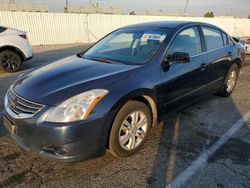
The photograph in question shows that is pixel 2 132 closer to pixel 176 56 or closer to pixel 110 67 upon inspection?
pixel 110 67

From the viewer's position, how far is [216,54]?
4.26 metres

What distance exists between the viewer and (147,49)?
3.37m

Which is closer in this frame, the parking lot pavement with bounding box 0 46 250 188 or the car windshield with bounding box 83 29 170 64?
the parking lot pavement with bounding box 0 46 250 188

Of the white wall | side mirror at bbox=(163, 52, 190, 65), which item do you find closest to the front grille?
side mirror at bbox=(163, 52, 190, 65)

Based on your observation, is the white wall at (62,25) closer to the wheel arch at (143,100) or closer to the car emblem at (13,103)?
the car emblem at (13,103)

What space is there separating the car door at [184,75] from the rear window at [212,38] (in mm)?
252

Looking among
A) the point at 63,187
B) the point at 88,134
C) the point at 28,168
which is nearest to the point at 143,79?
the point at 88,134

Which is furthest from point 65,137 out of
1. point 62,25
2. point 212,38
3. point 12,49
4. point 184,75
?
point 62,25

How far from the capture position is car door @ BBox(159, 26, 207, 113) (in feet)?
10.5

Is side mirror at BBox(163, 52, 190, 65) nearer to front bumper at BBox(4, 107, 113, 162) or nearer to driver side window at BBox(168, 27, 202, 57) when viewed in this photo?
driver side window at BBox(168, 27, 202, 57)

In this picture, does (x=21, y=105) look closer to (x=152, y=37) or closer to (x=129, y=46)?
(x=129, y=46)

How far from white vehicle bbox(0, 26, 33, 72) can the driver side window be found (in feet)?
19.0

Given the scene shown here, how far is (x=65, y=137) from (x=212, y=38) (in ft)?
11.1

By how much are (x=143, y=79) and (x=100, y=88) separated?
62 centimetres
